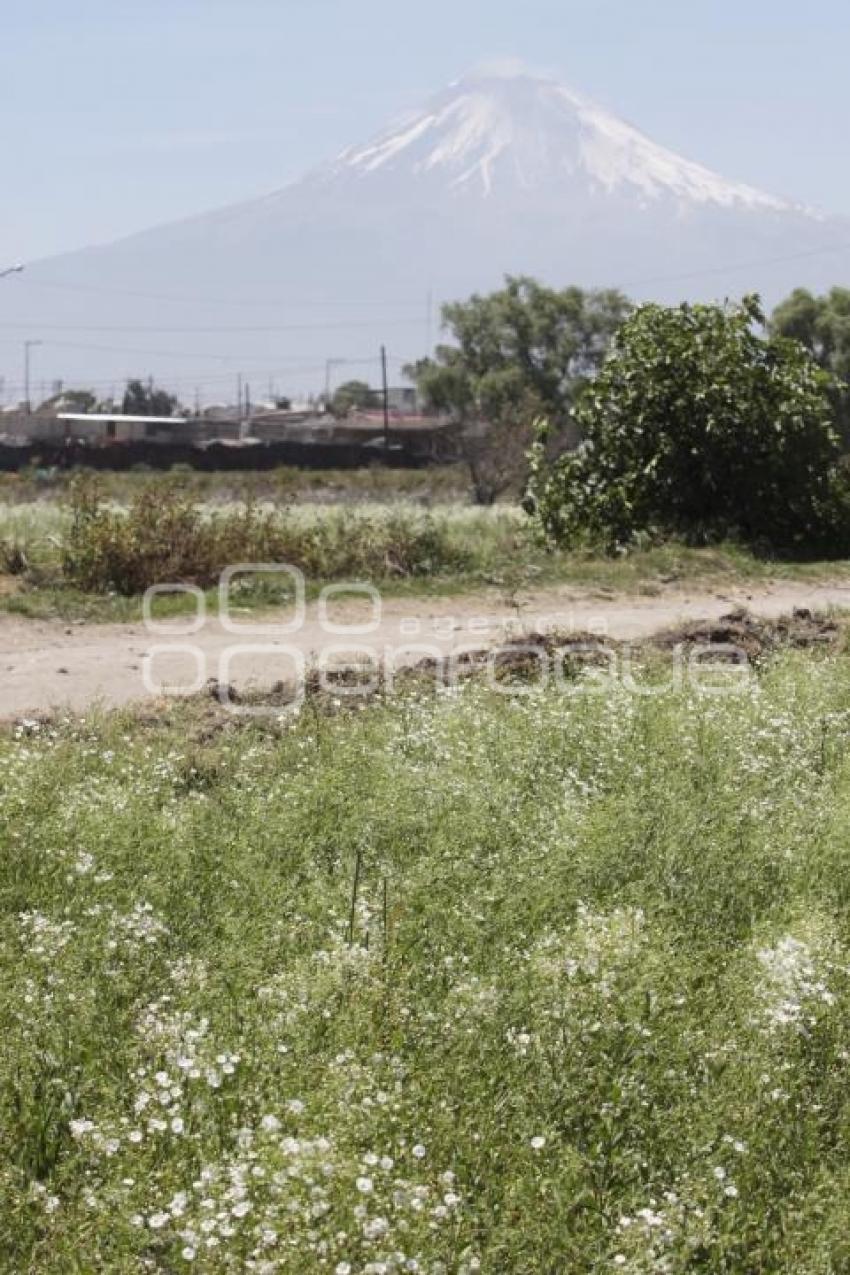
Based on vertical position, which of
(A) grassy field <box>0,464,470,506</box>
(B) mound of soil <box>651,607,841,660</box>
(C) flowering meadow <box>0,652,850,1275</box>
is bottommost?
(A) grassy field <box>0,464,470,506</box>

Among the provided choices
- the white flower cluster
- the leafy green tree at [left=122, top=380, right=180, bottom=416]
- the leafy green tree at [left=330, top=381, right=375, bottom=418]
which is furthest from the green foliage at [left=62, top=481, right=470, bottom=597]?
the leafy green tree at [left=122, top=380, right=180, bottom=416]

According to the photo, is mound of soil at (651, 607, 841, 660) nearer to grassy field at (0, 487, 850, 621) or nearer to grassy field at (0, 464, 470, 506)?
grassy field at (0, 487, 850, 621)

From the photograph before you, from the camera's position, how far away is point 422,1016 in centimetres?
457

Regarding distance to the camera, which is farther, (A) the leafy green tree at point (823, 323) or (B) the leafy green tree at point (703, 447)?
(A) the leafy green tree at point (823, 323)

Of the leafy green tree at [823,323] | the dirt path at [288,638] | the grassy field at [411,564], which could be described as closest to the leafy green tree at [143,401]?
the leafy green tree at [823,323]

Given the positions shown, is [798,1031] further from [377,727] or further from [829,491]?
[829,491]

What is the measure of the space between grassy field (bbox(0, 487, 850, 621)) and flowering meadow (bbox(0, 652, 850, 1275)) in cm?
559

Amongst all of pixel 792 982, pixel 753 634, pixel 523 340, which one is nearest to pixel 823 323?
pixel 523 340

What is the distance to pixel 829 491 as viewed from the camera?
16.1 metres

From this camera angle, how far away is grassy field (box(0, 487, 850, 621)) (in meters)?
12.3

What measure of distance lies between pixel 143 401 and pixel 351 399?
488 inches

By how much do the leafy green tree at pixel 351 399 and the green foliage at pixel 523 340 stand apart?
28017mm

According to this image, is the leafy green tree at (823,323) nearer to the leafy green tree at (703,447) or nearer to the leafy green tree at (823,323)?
the leafy green tree at (823,323)

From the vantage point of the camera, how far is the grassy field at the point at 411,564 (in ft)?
40.5
